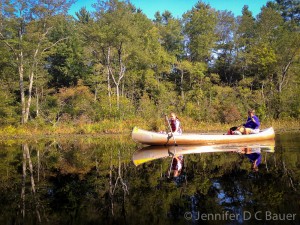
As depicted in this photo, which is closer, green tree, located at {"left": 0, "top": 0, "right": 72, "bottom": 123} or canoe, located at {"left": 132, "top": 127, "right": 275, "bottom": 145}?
canoe, located at {"left": 132, "top": 127, "right": 275, "bottom": 145}

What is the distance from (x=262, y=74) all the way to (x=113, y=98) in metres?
18.1

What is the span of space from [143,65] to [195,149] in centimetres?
2437

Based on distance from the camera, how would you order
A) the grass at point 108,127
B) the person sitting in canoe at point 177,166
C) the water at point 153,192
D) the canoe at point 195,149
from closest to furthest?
the water at point 153,192 → the person sitting in canoe at point 177,166 → the canoe at point 195,149 → the grass at point 108,127

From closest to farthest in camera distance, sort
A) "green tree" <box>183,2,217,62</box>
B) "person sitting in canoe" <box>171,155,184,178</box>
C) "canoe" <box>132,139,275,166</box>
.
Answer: "person sitting in canoe" <box>171,155,184,178</box> → "canoe" <box>132,139,275,166</box> → "green tree" <box>183,2,217,62</box>

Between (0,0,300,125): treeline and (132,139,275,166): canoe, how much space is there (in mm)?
12234

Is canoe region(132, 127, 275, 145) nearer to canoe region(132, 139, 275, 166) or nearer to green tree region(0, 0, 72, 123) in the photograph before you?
canoe region(132, 139, 275, 166)

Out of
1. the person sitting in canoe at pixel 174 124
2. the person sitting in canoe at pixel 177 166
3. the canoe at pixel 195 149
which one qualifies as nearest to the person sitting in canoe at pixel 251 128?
the canoe at pixel 195 149

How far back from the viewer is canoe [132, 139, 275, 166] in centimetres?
1166

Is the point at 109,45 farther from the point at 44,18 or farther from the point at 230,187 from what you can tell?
the point at 230,187

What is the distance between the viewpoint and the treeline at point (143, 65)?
86.5 feet

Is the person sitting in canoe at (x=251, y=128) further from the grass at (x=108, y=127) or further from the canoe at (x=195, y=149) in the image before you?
the grass at (x=108, y=127)

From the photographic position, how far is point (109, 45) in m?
30.7

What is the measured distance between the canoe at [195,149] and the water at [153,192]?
1712 millimetres

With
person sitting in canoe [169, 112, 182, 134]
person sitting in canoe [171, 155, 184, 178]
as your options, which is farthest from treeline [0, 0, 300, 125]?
person sitting in canoe [171, 155, 184, 178]
